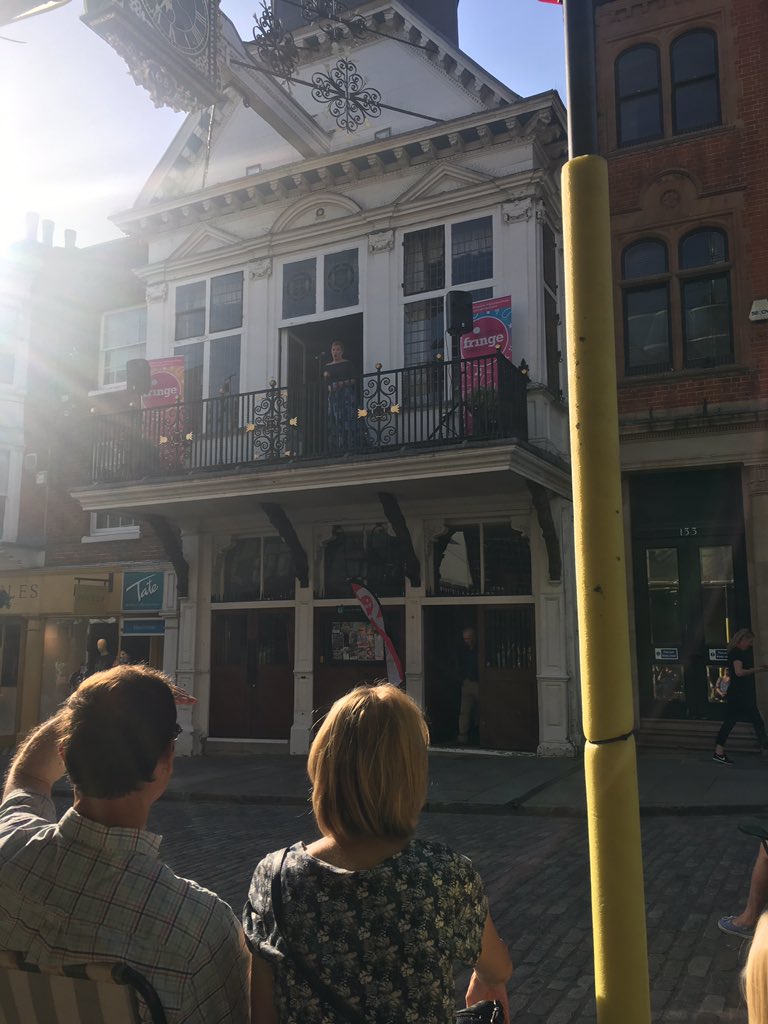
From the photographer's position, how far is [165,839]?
8.50m

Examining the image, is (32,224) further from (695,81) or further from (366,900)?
(366,900)

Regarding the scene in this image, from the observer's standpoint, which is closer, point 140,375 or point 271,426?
point 271,426

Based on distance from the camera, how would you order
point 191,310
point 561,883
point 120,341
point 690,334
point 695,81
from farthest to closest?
point 120,341
point 191,310
point 695,81
point 690,334
point 561,883

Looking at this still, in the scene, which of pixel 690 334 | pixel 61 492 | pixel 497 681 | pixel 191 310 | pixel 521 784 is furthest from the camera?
pixel 61 492

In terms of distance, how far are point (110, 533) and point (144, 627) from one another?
8.53ft

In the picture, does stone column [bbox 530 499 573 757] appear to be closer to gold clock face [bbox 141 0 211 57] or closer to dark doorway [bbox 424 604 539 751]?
dark doorway [bbox 424 604 539 751]

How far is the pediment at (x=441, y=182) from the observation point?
1330 cm

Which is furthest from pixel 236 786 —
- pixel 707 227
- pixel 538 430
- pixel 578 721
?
pixel 707 227

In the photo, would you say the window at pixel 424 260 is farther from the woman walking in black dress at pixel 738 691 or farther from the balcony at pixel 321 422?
the woman walking in black dress at pixel 738 691

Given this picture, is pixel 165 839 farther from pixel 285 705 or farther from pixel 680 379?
pixel 680 379

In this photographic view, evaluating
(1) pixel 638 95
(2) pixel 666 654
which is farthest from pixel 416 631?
(1) pixel 638 95

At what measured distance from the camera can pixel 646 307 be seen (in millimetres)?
14094

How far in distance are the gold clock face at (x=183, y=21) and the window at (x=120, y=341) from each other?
8637 millimetres

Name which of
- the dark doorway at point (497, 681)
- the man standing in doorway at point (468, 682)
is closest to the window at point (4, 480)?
the dark doorway at point (497, 681)
